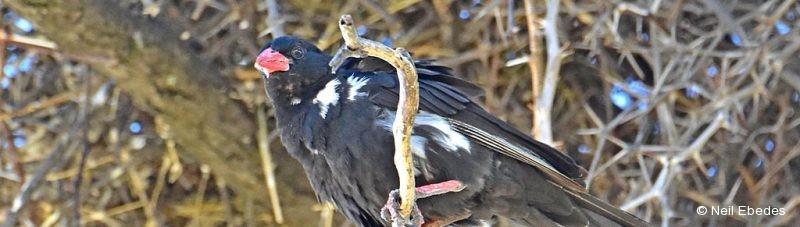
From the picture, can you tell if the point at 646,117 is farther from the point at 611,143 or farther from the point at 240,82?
the point at 240,82

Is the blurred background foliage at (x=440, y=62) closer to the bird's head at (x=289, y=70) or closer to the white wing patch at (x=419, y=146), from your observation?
the bird's head at (x=289, y=70)

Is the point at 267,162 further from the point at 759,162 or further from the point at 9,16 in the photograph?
the point at 759,162

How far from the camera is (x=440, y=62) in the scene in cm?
353

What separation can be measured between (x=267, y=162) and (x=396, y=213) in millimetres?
1083

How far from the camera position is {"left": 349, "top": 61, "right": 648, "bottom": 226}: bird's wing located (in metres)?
2.88

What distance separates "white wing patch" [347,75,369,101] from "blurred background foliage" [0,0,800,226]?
1.56ft

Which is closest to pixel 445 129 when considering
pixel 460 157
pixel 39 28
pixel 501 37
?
pixel 460 157

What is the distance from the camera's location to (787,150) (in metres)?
3.66

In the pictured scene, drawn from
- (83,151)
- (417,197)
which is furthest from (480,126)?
(83,151)

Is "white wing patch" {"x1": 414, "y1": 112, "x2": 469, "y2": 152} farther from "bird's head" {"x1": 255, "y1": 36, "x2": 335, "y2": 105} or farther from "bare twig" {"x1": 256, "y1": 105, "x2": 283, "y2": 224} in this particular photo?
"bare twig" {"x1": 256, "y1": 105, "x2": 283, "y2": 224}

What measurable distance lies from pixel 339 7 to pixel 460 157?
40.9 inches

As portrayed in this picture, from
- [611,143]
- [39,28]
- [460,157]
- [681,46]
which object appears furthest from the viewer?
[611,143]

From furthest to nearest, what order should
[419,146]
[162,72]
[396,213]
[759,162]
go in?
[759,162]
[162,72]
[419,146]
[396,213]

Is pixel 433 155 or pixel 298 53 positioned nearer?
pixel 433 155
